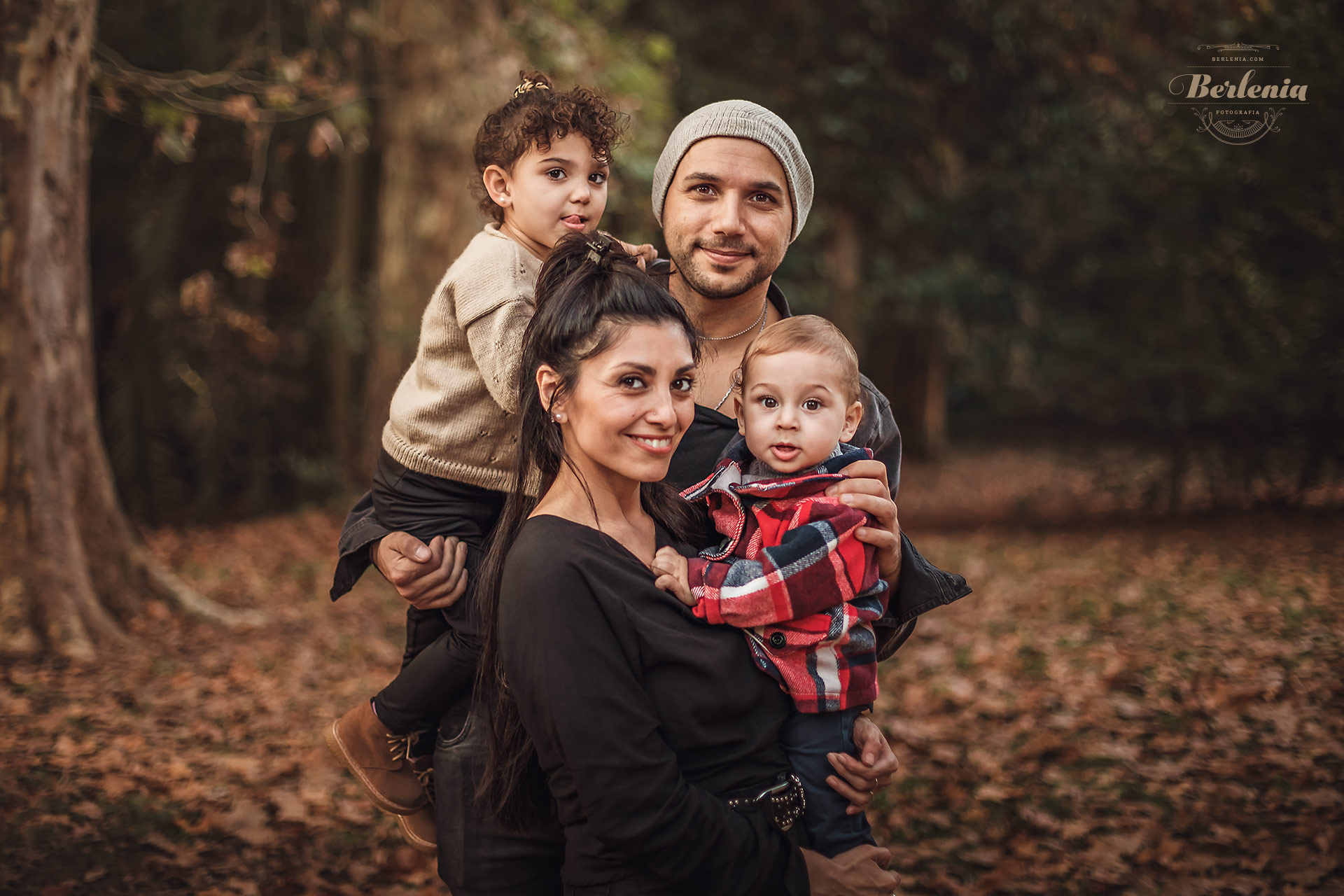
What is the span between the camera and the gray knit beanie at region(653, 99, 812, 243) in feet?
9.06

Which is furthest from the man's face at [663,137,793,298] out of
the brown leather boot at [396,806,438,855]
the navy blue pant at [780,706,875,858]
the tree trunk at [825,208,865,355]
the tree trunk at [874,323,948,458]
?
the tree trunk at [874,323,948,458]

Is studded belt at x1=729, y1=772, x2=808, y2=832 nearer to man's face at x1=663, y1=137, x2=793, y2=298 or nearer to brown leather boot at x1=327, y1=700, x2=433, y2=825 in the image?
brown leather boot at x1=327, y1=700, x2=433, y2=825

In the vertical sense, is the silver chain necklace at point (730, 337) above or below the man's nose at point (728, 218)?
below

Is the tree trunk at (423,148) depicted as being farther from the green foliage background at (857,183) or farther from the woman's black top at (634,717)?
the woman's black top at (634,717)

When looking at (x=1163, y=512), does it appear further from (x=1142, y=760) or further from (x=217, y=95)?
(x=217, y=95)

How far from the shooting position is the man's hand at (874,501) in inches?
86.0

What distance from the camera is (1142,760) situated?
5156mm

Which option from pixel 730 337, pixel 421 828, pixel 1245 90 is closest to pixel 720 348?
pixel 730 337

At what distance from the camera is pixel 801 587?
2.08 metres

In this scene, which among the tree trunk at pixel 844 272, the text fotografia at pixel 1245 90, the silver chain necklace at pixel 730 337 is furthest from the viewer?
the tree trunk at pixel 844 272

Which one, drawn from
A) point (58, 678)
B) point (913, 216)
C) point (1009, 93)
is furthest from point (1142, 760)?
point (913, 216)

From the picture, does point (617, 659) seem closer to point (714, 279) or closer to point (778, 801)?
point (778, 801)

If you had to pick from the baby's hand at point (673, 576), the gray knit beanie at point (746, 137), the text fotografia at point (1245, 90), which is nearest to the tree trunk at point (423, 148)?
the text fotografia at point (1245, 90)

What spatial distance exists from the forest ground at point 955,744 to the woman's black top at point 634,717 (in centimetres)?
254
